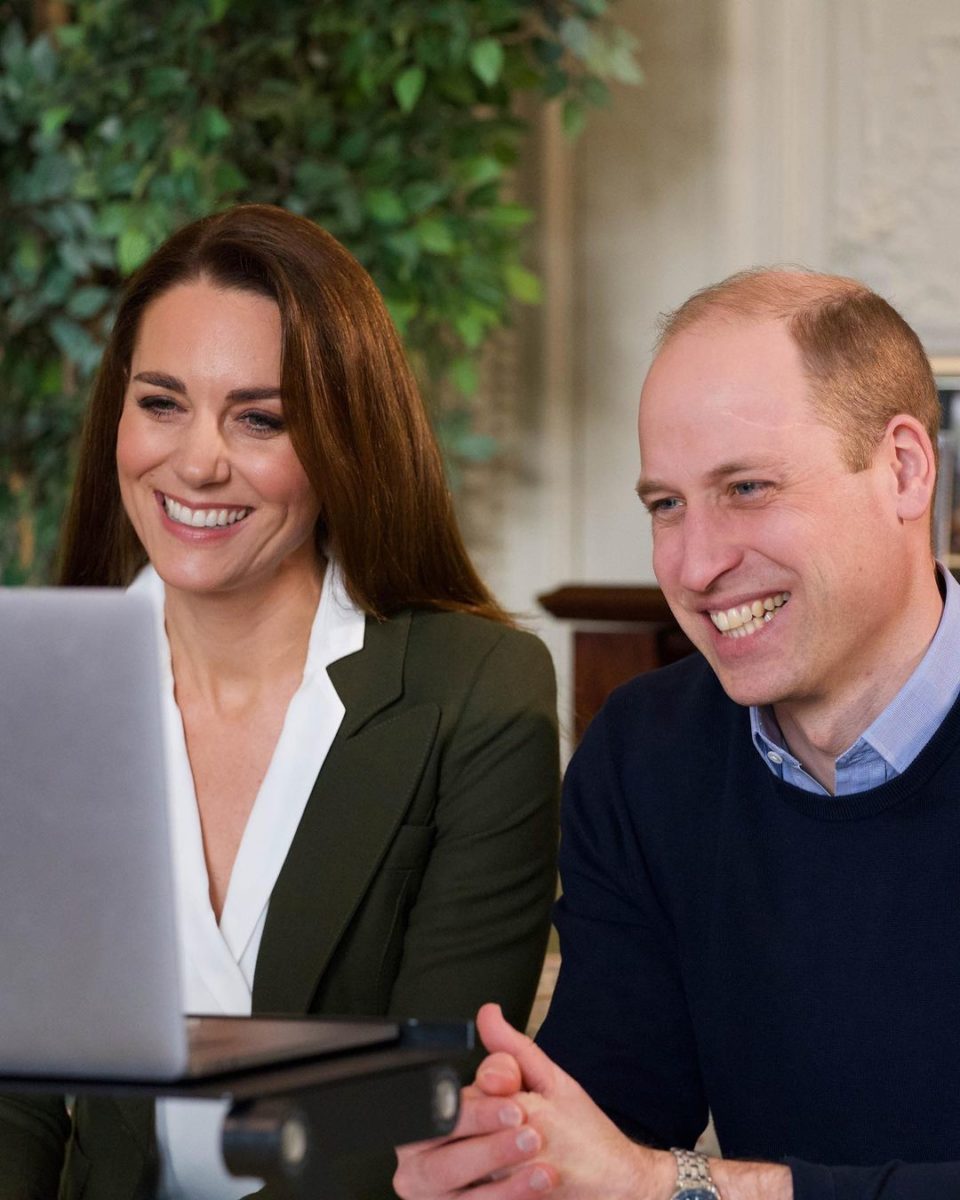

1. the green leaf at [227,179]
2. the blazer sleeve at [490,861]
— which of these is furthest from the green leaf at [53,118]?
the blazer sleeve at [490,861]

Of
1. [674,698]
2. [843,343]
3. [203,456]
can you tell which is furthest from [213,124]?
[843,343]

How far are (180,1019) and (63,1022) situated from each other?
0.07 metres

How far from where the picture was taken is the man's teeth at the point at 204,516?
1.88 m

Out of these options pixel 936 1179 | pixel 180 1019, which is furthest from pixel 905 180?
pixel 180 1019

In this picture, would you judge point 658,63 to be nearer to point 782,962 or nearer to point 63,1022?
point 782,962

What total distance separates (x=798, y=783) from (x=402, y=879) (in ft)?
1.53

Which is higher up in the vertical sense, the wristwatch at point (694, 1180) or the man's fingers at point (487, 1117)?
the man's fingers at point (487, 1117)

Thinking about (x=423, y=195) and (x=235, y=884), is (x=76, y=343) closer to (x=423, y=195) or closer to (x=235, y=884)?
(x=423, y=195)

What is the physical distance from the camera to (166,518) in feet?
6.25

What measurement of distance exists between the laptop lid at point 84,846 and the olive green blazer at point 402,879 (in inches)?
30.5

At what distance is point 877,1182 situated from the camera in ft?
4.22

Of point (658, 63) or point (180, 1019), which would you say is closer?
point (180, 1019)

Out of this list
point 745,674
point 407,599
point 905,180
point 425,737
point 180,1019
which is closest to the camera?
point 180,1019

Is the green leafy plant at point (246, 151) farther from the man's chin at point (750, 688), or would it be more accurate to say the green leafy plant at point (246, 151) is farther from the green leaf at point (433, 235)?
the man's chin at point (750, 688)
